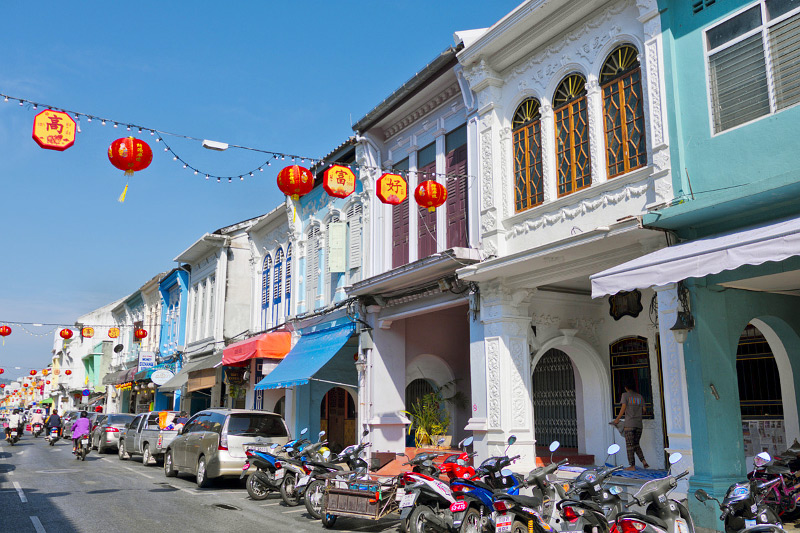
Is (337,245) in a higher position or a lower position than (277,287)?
higher

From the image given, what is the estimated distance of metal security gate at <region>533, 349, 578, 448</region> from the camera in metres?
14.5

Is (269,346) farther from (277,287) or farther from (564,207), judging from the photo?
(564,207)

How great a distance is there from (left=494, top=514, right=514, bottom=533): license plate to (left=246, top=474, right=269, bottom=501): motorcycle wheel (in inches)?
229

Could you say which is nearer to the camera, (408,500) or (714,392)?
(408,500)

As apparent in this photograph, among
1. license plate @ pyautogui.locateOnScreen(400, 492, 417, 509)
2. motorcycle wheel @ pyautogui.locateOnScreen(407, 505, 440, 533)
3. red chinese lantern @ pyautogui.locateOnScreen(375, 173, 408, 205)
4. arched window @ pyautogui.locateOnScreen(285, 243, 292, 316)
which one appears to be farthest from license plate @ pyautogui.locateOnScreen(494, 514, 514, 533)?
arched window @ pyautogui.locateOnScreen(285, 243, 292, 316)

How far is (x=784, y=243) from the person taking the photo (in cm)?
712

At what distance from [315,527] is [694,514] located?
5.20 metres

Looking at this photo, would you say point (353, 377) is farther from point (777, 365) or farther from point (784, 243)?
point (784, 243)

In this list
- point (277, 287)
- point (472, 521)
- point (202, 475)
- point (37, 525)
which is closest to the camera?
point (472, 521)

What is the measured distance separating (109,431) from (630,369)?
1935 cm

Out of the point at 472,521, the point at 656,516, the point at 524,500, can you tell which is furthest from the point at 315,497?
the point at 656,516

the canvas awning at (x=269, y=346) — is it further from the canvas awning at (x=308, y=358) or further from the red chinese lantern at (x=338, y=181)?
the red chinese lantern at (x=338, y=181)

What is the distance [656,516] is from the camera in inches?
271

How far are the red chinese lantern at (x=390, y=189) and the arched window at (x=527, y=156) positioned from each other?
7.38ft
